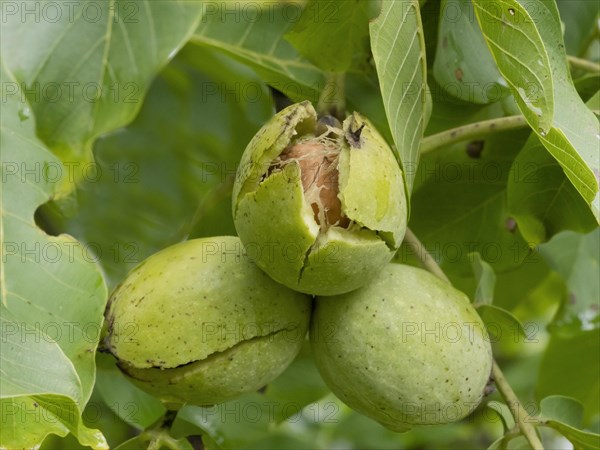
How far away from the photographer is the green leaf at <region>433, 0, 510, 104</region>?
137 centimetres

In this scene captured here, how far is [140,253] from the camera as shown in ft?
6.70

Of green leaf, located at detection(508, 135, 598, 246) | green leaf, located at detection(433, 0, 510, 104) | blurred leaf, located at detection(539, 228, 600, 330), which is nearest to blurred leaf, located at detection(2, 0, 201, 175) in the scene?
green leaf, located at detection(433, 0, 510, 104)

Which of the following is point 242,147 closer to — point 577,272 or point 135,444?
point 577,272

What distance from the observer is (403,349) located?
1.14m

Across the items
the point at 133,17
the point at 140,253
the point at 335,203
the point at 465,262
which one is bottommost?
the point at 140,253

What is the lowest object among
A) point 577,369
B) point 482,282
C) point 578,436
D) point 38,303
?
point 577,369

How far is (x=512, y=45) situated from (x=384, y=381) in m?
0.44

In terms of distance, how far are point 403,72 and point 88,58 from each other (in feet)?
1.34

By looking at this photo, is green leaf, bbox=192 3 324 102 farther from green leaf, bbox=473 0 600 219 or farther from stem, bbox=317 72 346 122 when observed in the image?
green leaf, bbox=473 0 600 219

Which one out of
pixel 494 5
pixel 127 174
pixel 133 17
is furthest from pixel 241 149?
pixel 494 5

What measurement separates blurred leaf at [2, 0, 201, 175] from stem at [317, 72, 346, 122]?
0.30 m

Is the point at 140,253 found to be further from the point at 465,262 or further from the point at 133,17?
the point at 133,17

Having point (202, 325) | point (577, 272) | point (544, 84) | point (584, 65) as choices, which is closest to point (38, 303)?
point (202, 325)

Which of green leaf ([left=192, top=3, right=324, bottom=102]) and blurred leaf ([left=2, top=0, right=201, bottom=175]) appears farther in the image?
green leaf ([left=192, top=3, right=324, bottom=102])
